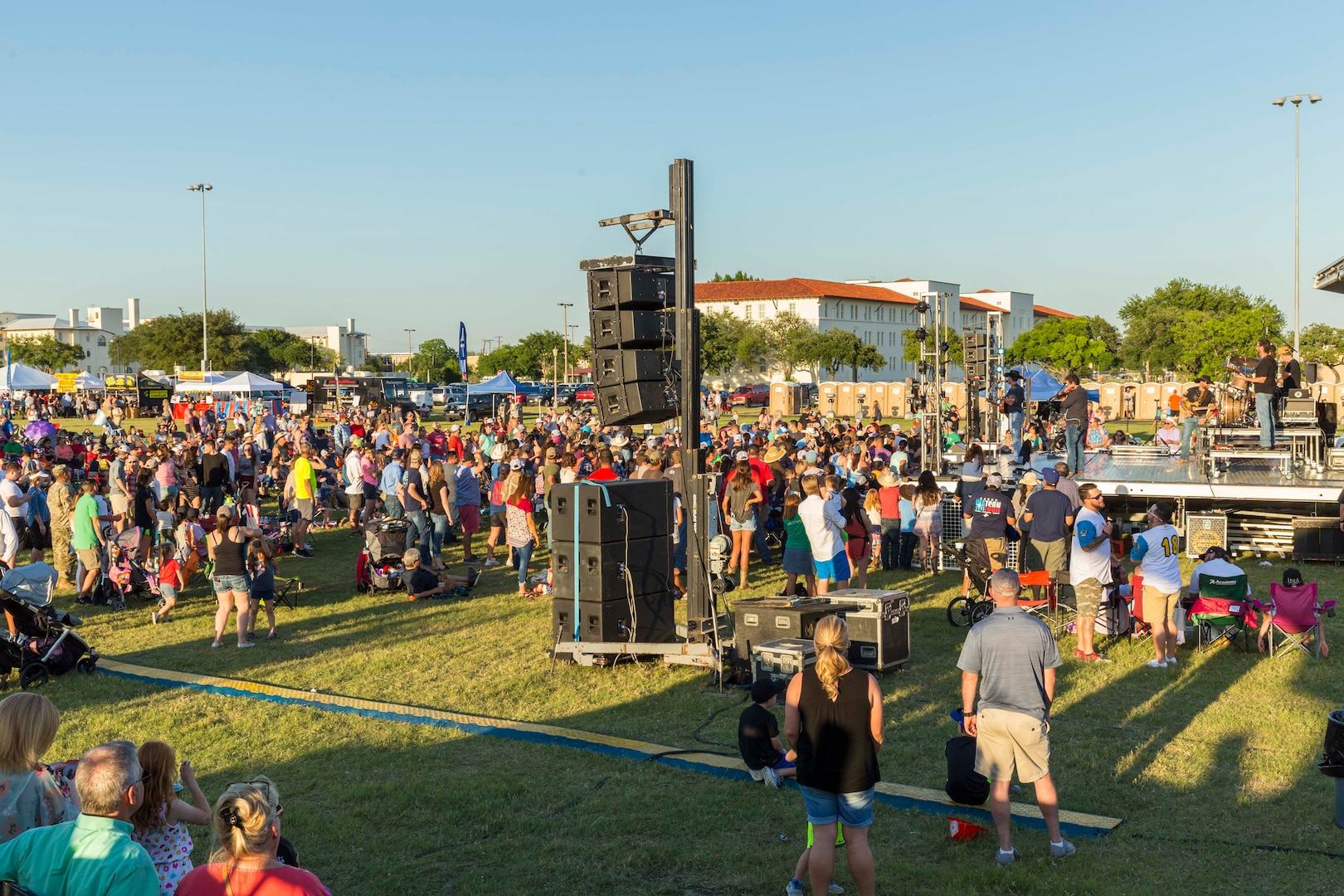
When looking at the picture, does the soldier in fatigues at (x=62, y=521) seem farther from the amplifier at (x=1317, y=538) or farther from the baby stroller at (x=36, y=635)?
the amplifier at (x=1317, y=538)

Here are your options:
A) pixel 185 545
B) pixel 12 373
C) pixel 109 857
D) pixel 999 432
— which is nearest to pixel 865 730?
pixel 109 857

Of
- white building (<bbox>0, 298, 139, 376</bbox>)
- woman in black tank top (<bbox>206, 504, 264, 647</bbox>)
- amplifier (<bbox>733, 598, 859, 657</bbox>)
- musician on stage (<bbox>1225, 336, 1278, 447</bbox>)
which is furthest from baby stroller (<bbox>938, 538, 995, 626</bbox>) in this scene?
white building (<bbox>0, 298, 139, 376</bbox>)

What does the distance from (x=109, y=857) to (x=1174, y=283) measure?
310 ft

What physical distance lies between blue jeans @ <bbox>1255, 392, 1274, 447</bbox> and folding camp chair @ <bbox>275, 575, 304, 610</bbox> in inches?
572

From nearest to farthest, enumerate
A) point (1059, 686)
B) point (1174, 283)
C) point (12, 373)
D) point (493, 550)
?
point (1059, 686)
point (493, 550)
point (12, 373)
point (1174, 283)

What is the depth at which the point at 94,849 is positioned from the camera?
3504 millimetres

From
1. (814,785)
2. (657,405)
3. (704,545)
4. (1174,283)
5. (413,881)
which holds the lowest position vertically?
(413,881)

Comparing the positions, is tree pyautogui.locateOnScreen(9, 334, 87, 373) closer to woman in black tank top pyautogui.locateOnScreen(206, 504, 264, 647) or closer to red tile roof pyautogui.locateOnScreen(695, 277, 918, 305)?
red tile roof pyautogui.locateOnScreen(695, 277, 918, 305)

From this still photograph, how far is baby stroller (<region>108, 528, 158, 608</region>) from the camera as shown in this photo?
13.0 metres

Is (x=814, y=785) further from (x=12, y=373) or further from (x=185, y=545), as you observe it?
(x=12, y=373)

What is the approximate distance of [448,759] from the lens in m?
7.37

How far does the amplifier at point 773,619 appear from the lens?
886 cm

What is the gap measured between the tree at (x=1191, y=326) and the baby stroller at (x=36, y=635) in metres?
55.6

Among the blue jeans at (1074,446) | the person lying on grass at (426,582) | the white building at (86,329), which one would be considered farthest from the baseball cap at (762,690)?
the white building at (86,329)
